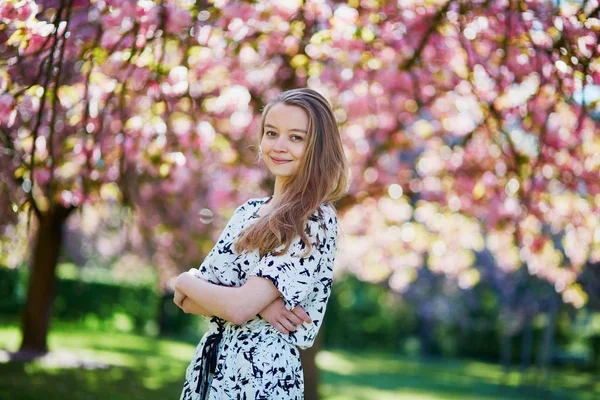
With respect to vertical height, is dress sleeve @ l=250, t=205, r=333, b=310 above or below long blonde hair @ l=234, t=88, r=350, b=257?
below

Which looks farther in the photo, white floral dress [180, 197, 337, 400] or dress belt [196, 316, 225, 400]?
dress belt [196, 316, 225, 400]

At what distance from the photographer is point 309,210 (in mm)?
2559

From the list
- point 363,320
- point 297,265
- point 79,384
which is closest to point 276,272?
point 297,265

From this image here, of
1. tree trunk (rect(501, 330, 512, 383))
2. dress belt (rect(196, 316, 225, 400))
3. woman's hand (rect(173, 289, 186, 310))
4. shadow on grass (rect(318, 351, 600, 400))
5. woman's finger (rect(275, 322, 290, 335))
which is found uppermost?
woman's hand (rect(173, 289, 186, 310))

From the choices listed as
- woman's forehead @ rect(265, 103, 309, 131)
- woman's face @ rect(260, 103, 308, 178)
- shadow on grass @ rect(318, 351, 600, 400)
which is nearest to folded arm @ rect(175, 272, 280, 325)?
woman's face @ rect(260, 103, 308, 178)

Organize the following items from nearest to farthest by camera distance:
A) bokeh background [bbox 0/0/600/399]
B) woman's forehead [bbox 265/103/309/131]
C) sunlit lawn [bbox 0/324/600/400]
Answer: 1. woman's forehead [bbox 265/103/309/131]
2. bokeh background [bbox 0/0/600/399]
3. sunlit lawn [bbox 0/324/600/400]

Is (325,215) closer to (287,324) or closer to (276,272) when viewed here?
(276,272)

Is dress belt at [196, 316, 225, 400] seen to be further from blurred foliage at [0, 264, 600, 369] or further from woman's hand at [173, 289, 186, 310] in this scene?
blurred foliage at [0, 264, 600, 369]

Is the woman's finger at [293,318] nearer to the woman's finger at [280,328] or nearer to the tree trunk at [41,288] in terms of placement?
the woman's finger at [280,328]

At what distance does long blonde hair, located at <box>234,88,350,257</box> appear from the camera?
8.24 feet

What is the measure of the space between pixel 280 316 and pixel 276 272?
0.15 m

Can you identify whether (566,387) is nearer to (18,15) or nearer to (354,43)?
(354,43)

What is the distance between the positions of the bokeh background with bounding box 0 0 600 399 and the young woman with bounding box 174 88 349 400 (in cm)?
121

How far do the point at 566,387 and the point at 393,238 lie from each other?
30.3 ft
